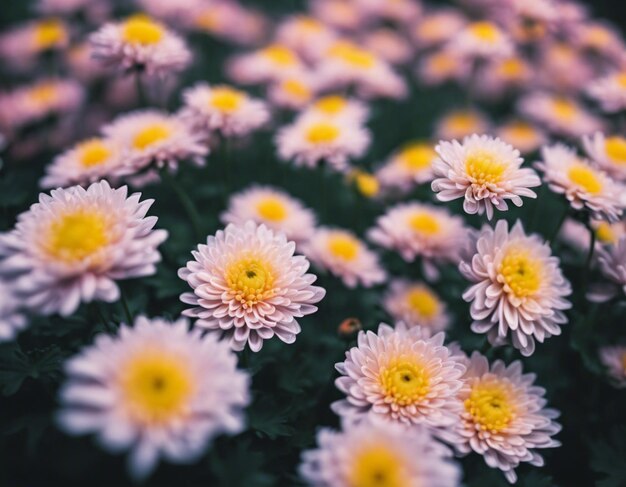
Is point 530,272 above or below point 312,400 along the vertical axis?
above

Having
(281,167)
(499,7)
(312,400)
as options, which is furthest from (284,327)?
(499,7)

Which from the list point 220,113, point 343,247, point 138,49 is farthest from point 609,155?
point 138,49

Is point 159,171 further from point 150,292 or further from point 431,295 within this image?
point 431,295

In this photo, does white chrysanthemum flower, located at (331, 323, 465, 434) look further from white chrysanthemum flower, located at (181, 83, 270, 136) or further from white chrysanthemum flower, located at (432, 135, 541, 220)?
white chrysanthemum flower, located at (181, 83, 270, 136)

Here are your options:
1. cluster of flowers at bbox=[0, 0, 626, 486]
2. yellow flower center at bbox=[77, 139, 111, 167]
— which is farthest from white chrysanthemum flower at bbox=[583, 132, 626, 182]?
yellow flower center at bbox=[77, 139, 111, 167]

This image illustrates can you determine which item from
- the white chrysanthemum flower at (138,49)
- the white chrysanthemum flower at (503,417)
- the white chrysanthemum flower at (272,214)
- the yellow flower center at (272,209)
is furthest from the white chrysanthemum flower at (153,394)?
the white chrysanthemum flower at (138,49)

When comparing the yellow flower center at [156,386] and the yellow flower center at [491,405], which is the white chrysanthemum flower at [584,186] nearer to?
the yellow flower center at [491,405]
